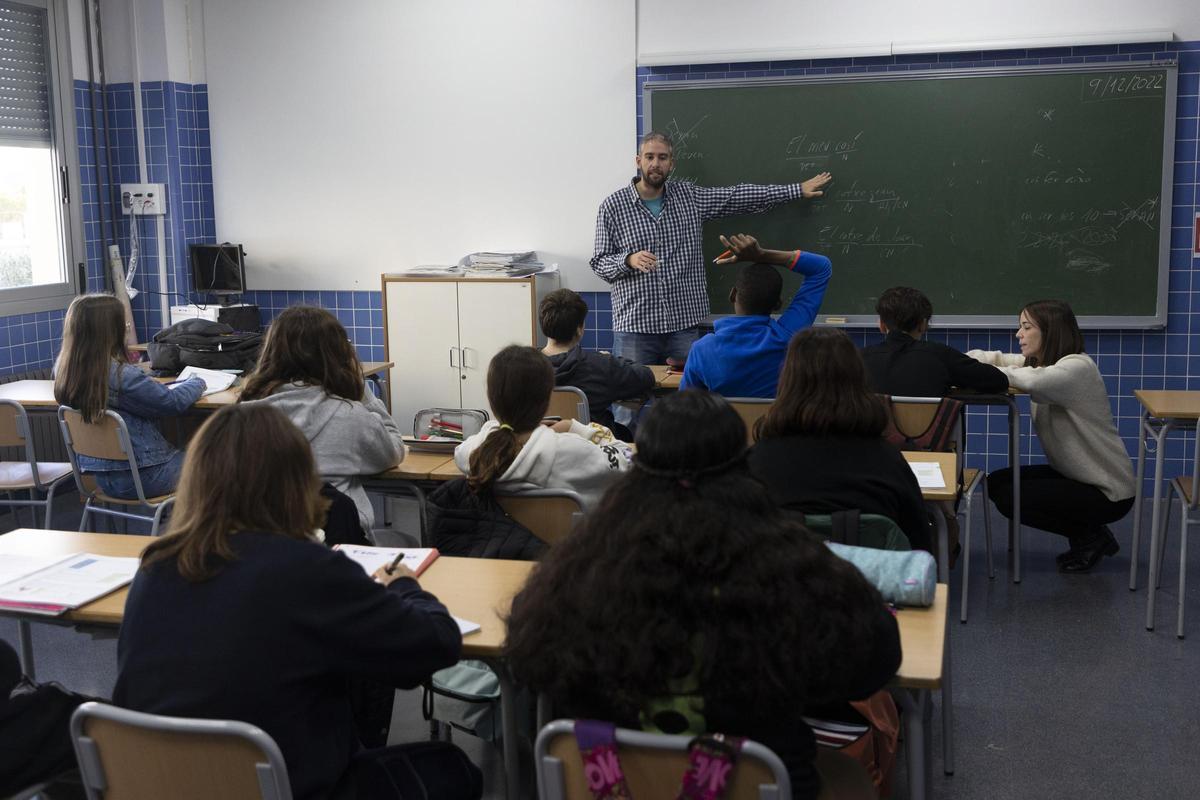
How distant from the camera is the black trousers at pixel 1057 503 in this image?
4.62m

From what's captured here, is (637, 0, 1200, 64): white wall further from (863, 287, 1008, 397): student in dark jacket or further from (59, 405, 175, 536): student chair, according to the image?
(59, 405, 175, 536): student chair

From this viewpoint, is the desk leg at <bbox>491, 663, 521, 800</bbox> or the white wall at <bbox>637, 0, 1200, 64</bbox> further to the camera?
the white wall at <bbox>637, 0, 1200, 64</bbox>

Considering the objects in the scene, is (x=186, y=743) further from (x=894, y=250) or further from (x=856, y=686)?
(x=894, y=250)

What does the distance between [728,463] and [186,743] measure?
916 millimetres

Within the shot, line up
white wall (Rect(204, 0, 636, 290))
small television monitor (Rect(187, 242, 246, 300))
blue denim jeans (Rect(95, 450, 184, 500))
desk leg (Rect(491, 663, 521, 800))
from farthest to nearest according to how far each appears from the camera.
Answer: small television monitor (Rect(187, 242, 246, 300)) < white wall (Rect(204, 0, 636, 290)) < blue denim jeans (Rect(95, 450, 184, 500)) < desk leg (Rect(491, 663, 521, 800))

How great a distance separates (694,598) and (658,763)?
0.24 m

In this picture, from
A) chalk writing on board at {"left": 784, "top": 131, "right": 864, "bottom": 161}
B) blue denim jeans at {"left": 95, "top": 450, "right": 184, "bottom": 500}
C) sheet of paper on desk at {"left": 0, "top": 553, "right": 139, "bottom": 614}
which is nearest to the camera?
sheet of paper on desk at {"left": 0, "top": 553, "right": 139, "bottom": 614}

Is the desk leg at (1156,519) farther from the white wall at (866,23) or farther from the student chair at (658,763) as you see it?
the student chair at (658,763)

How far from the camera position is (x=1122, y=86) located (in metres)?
5.57

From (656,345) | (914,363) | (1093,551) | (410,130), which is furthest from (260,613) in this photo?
(410,130)

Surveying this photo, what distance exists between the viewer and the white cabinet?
6.30 meters

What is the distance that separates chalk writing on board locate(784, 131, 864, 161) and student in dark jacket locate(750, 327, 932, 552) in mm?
3421

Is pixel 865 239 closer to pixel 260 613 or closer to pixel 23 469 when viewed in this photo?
pixel 23 469

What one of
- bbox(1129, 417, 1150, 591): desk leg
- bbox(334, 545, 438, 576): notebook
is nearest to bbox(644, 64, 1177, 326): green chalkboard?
bbox(1129, 417, 1150, 591): desk leg
